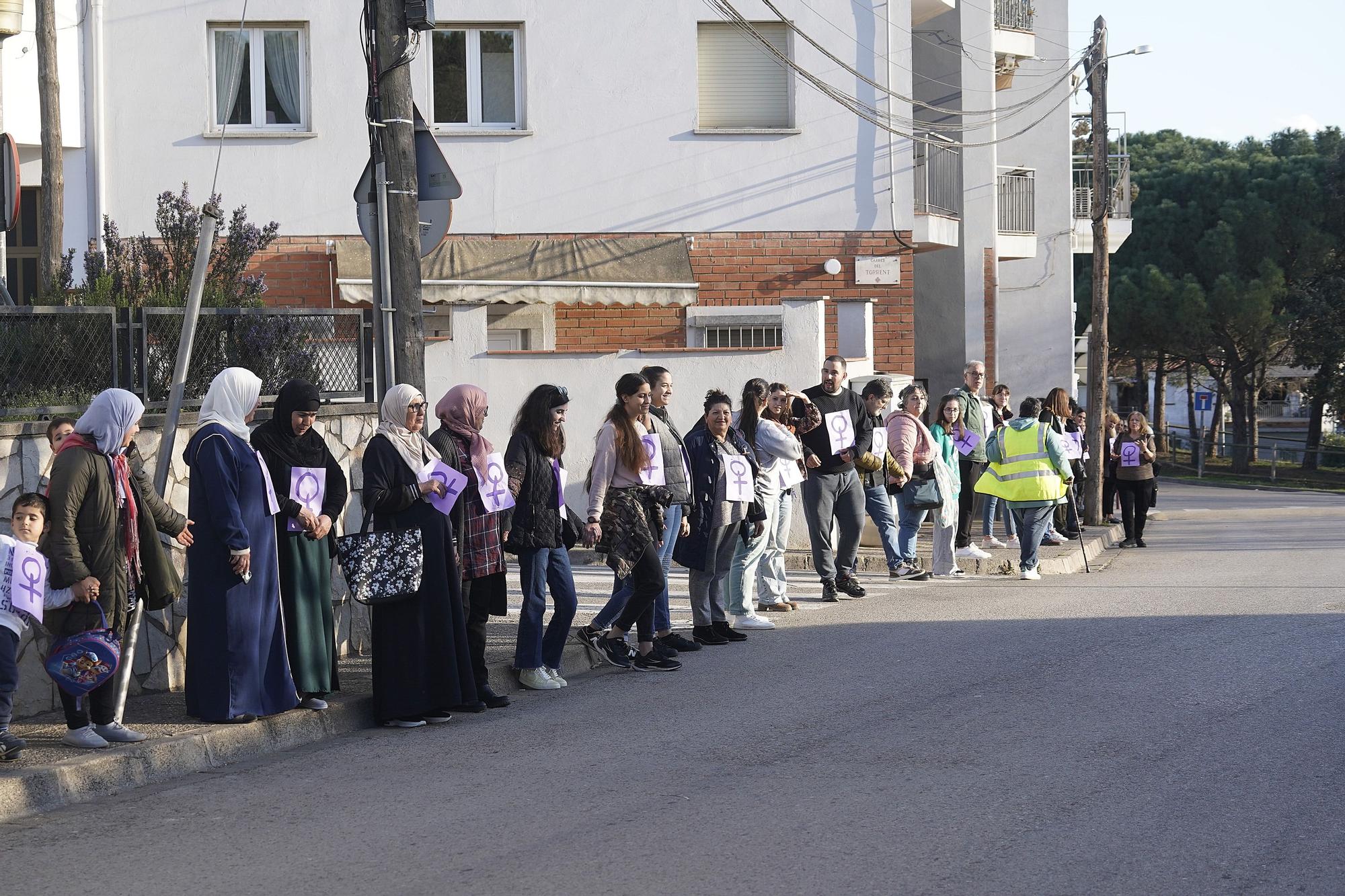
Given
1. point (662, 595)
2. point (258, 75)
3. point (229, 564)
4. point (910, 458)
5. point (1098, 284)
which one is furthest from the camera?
point (1098, 284)

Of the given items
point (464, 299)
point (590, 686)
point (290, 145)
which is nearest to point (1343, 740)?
point (590, 686)

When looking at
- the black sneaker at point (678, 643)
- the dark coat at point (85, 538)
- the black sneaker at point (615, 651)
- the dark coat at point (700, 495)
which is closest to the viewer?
the dark coat at point (85, 538)

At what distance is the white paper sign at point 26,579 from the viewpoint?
6902mm

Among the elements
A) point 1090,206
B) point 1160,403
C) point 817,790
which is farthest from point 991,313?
point 1160,403

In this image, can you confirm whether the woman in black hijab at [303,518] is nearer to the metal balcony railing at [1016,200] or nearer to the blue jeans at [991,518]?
the blue jeans at [991,518]

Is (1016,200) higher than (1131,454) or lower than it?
higher

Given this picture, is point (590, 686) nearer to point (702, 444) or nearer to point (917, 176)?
point (702, 444)

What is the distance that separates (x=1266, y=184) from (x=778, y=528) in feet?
135

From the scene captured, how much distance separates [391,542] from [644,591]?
2119 millimetres

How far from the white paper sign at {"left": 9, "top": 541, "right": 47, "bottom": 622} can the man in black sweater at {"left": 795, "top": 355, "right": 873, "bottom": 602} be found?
7.24 metres

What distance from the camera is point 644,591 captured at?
992 centimetres

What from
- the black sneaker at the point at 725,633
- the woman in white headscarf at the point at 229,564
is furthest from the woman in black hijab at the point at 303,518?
the black sneaker at the point at 725,633

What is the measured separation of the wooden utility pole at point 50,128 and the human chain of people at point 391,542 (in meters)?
8.75

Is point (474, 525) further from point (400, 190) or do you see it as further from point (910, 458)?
point (910, 458)
